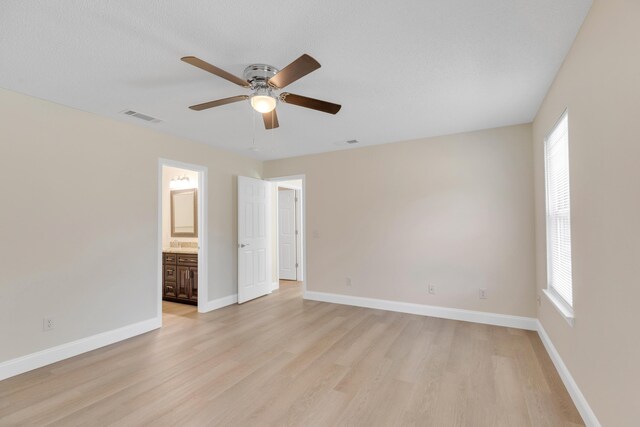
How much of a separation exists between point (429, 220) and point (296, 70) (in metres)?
3.04

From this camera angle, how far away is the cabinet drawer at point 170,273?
5.11 metres

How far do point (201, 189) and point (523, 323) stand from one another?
182 inches

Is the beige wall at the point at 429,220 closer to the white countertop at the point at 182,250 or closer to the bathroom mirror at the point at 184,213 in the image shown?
the white countertop at the point at 182,250

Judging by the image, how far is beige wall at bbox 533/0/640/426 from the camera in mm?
1377

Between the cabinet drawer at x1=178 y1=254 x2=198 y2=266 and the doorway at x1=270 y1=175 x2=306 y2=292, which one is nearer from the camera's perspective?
the cabinet drawer at x1=178 y1=254 x2=198 y2=266

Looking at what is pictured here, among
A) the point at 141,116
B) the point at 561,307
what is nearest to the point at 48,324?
the point at 141,116

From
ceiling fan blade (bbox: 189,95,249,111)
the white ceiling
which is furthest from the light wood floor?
the white ceiling

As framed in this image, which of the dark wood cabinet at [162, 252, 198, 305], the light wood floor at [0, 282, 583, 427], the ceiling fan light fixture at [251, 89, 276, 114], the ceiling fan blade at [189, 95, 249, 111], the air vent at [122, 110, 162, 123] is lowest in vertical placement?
the light wood floor at [0, 282, 583, 427]

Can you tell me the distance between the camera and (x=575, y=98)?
208cm

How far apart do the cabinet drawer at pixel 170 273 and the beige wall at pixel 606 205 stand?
5121 millimetres

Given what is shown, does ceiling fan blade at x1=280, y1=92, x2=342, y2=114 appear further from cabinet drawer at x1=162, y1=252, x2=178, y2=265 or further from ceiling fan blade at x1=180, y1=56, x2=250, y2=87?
cabinet drawer at x1=162, y1=252, x2=178, y2=265

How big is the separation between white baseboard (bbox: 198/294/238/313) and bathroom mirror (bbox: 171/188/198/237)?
1.34 metres

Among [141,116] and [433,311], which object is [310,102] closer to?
[141,116]

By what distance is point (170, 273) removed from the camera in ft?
17.0
